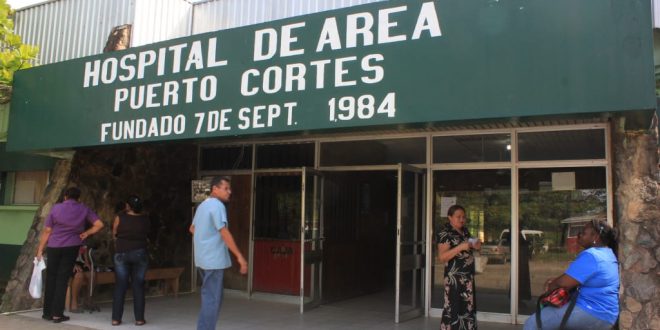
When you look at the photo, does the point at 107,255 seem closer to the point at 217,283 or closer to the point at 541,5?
the point at 217,283

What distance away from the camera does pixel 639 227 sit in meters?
5.00

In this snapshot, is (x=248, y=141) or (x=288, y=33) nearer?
(x=288, y=33)

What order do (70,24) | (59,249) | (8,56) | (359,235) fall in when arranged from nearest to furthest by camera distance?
1. (59,249)
2. (8,56)
3. (359,235)
4. (70,24)

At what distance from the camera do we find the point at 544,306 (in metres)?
4.27

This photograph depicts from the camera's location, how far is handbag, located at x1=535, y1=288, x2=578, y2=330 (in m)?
4.08

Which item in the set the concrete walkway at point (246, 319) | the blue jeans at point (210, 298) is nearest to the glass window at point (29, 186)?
the concrete walkway at point (246, 319)

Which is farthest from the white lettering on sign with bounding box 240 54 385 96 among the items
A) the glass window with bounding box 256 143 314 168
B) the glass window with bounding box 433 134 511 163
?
the glass window with bounding box 256 143 314 168

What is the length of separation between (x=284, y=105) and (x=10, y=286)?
510 centimetres

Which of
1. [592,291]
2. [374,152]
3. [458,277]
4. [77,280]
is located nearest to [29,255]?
[77,280]

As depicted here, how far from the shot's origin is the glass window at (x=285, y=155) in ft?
29.8

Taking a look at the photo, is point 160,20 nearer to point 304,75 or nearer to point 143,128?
point 143,128

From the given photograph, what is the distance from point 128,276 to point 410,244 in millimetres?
3672

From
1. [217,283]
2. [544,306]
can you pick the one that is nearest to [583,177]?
[544,306]

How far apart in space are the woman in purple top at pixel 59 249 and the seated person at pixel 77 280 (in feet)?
1.61
